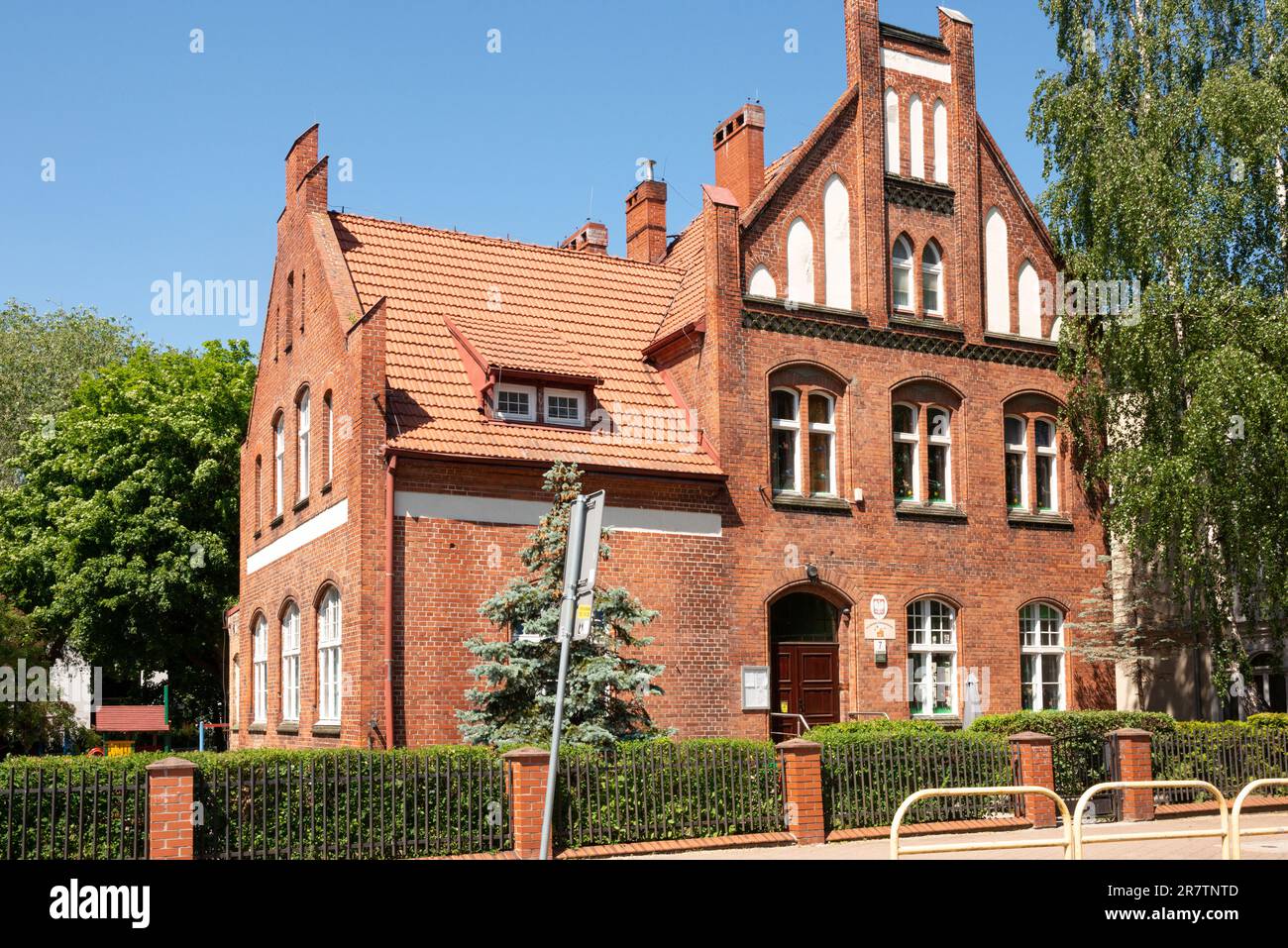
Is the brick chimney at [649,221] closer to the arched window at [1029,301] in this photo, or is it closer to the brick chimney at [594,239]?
the brick chimney at [594,239]

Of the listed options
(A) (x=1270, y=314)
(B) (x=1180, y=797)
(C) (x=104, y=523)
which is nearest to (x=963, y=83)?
(A) (x=1270, y=314)

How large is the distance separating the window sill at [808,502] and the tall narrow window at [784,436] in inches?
10.9

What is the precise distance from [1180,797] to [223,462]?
26.4 m

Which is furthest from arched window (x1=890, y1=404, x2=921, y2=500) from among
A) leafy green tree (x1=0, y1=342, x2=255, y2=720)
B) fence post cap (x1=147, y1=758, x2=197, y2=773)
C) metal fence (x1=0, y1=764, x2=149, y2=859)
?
leafy green tree (x1=0, y1=342, x2=255, y2=720)

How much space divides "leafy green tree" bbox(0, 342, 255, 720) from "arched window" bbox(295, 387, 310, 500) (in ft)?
41.3

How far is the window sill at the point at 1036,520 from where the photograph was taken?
2469 cm

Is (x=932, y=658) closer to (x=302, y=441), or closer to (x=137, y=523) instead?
(x=302, y=441)

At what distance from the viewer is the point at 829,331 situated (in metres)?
23.4

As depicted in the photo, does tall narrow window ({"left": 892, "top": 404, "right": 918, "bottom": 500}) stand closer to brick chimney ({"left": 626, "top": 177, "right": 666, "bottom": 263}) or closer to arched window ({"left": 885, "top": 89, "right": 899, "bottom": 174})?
arched window ({"left": 885, "top": 89, "right": 899, "bottom": 174})

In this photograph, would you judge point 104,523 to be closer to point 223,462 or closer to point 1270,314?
point 223,462

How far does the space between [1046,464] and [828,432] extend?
519 centimetres

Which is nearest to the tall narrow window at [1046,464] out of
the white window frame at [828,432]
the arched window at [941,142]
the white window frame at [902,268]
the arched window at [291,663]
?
the white window frame at [902,268]

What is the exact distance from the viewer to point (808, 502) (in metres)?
22.6
